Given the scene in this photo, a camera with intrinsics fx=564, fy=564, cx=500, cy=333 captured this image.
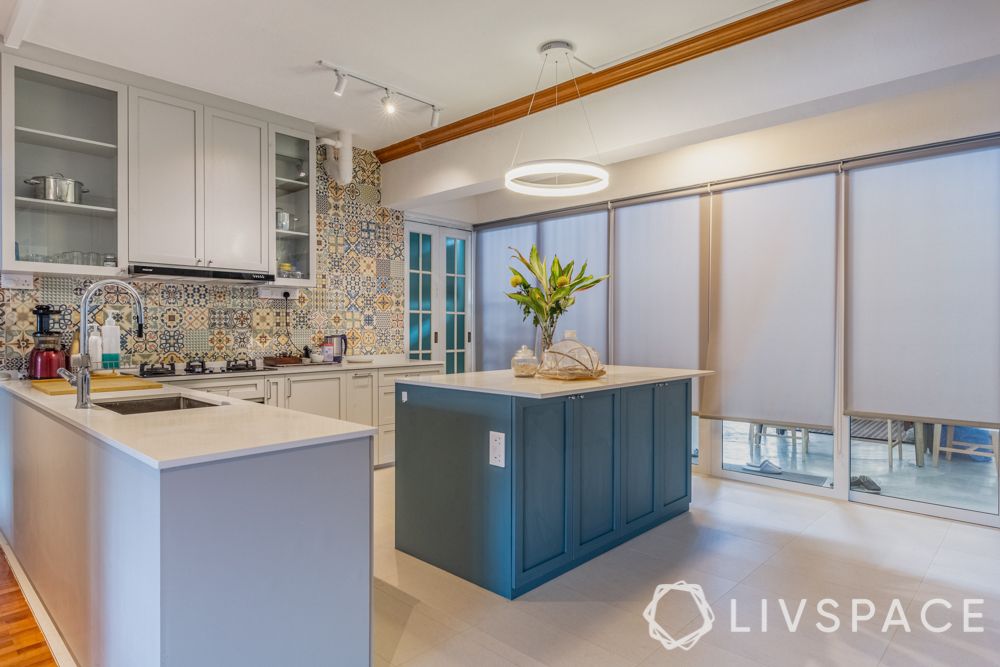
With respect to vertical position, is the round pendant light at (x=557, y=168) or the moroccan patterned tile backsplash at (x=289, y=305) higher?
the round pendant light at (x=557, y=168)

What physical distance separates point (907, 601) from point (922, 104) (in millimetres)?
2836

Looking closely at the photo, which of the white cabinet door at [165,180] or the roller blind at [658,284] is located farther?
the roller blind at [658,284]

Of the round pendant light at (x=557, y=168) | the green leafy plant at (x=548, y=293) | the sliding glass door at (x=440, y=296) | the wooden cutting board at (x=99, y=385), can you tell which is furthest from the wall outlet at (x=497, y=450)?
the sliding glass door at (x=440, y=296)

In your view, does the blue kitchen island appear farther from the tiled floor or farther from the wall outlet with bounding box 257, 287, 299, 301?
the wall outlet with bounding box 257, 287, 299, 301

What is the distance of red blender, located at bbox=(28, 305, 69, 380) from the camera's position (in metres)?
3.12

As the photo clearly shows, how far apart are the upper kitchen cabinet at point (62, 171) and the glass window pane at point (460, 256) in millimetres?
3170

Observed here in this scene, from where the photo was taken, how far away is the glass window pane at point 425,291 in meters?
5.72

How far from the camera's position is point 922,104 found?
3.41 metres

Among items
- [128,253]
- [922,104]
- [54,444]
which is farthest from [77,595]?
[922,104]

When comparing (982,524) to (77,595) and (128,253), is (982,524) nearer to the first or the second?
(77,595)

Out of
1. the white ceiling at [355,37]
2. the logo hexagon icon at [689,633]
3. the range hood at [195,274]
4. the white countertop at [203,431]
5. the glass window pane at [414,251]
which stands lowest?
the logo hexagon icon at [689,633]

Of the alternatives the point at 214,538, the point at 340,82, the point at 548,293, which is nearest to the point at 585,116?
the point at 548,293

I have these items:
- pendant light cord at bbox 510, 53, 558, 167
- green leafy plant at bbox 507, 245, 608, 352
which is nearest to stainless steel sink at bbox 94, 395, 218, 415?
green leafy plant at bbox 507, 245, 608, 352

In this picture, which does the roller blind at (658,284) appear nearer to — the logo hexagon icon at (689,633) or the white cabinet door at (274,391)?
the logo hexagon icon at (689,633)
